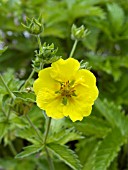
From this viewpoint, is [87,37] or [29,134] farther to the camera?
[87,37]

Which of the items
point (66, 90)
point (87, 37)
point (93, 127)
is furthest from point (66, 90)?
point (87, 37)

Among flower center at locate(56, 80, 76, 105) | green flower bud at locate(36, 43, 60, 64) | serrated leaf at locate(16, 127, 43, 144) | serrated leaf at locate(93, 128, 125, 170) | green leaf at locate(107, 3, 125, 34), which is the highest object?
green flower bud at locate(36, 43, 60, 64)

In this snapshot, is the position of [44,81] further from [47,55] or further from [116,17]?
[116,17]

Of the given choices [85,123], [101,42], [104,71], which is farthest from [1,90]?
[101,42]

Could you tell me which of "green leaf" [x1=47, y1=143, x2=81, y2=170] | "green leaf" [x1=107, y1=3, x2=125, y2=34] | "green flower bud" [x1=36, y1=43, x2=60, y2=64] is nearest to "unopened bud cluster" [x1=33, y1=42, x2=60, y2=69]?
"green flower bud" [x1=36, y1=43, x2=60, y2=64]

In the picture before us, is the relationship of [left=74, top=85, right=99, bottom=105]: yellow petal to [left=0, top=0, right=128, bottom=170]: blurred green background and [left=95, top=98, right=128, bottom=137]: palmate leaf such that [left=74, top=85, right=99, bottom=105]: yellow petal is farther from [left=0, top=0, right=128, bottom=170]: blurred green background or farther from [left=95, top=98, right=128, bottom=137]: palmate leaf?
[left=0, top=0, right=128, bottom=170]: blurred green background

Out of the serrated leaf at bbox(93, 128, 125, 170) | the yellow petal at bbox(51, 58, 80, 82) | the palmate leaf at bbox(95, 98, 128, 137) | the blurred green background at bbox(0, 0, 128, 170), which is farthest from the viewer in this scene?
the blurred green background at bbox(0, 0, 128, 170)

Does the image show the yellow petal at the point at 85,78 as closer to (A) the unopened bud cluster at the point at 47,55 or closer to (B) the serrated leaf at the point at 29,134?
(A) the unopened bud cluster at the point at 47,55

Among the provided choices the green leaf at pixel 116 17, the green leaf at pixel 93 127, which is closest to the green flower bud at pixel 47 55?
the green leaf at pixel 93 127
